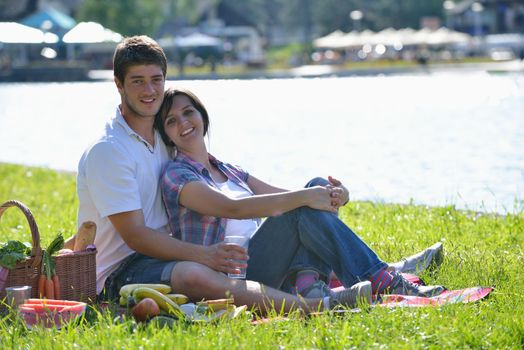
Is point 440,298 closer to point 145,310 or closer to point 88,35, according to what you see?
point 145,310

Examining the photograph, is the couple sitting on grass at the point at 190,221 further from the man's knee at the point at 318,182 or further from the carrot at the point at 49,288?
the carrot at the point at 49,288

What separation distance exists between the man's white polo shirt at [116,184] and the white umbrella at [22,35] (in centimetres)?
4773

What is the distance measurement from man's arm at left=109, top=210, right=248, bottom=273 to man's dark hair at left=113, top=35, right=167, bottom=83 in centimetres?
66

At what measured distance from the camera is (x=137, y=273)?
5.06 m

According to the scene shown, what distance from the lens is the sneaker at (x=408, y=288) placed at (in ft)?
16.5

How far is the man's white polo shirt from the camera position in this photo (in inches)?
194

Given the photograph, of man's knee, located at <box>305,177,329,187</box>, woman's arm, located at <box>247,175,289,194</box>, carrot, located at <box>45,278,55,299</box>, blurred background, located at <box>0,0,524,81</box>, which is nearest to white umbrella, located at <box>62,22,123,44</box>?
blurred background, located at <box>0,0,524,81</box>

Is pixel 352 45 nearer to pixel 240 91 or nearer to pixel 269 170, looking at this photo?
pixel 240 91

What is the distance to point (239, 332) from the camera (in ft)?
14.4

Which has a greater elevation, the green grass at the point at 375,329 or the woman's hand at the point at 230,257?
the woman's hand at the point at 230,257

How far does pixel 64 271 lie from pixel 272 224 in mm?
947

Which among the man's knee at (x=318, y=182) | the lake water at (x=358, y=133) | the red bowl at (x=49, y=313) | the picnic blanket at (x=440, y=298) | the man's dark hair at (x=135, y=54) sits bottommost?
the lake water at (x=358, y=133)

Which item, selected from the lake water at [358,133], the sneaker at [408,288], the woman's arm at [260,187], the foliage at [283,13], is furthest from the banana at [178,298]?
the foliage at [283,13]

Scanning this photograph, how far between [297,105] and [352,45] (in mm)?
41772
